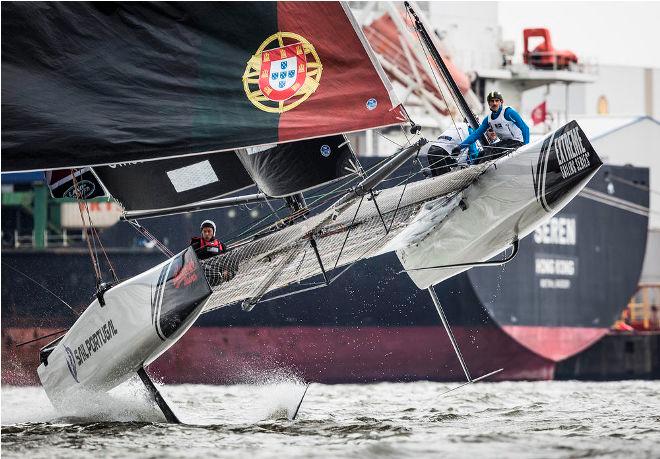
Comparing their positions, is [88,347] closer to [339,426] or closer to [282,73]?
[339,426]

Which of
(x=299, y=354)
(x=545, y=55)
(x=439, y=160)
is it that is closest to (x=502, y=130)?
(x=439, y=160)

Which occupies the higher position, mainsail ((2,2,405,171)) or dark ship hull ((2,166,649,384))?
mainsail ((2,2,405,171))

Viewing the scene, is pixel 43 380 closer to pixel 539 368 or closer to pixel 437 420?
pixel 437 420

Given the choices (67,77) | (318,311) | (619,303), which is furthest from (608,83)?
(67,77)

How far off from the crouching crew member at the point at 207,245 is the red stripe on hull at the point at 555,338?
960 centimetres

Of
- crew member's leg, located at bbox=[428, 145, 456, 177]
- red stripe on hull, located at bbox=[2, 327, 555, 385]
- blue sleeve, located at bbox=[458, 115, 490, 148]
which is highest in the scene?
blue sleeve, located at bbox=[458, 115, 490, 148]

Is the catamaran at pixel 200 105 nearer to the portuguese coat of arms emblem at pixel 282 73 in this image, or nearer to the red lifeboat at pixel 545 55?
the portuguese coat of arms emblem at pixel 282 73

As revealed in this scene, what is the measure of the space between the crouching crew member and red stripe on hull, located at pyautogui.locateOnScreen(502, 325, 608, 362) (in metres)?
9.60

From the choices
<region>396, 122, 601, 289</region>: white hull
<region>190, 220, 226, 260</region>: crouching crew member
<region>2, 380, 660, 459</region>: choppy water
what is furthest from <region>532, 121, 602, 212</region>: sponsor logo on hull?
<region>190, 220, 226, 260</region>: crouching crew member

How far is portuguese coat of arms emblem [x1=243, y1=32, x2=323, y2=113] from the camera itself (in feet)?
29.3

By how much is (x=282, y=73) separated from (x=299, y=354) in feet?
31.3

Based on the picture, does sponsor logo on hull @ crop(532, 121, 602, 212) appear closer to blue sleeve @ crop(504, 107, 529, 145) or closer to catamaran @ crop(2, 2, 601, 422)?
catamaran @ crop(2, 2, 601, 422)

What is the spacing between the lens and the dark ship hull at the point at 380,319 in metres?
17.8

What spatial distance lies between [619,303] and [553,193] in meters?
12.0
